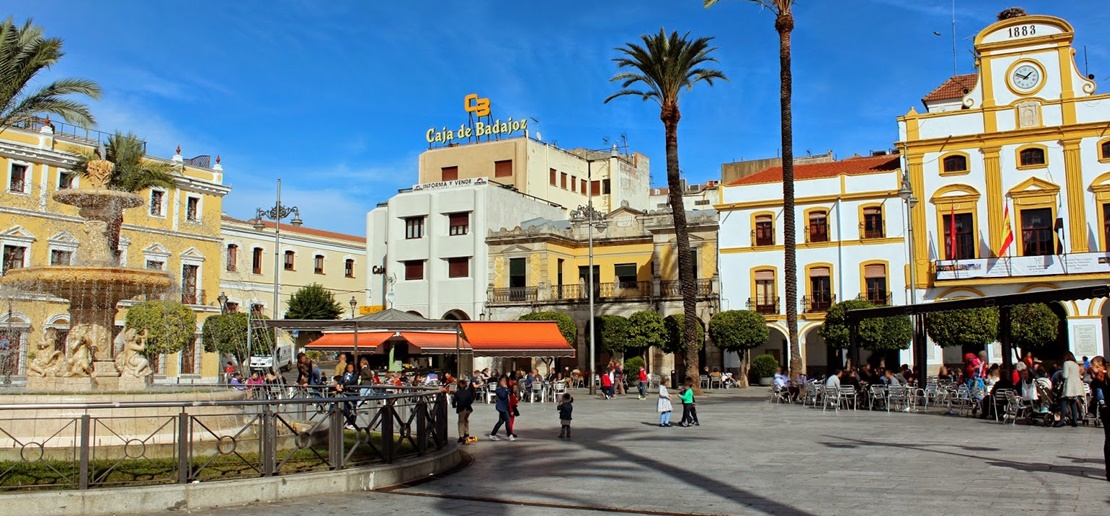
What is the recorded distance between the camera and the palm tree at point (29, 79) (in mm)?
23125

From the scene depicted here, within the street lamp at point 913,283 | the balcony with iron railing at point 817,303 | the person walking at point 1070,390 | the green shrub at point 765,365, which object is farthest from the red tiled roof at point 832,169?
the person walking at point 1070,390

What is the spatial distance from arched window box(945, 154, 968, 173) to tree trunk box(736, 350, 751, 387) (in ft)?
42.2

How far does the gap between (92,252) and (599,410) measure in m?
15.7

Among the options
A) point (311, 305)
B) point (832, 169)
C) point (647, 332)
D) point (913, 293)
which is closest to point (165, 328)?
point (311, 305)

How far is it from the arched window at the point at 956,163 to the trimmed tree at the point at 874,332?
8572mm

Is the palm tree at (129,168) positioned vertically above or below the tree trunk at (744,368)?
above

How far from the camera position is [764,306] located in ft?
150

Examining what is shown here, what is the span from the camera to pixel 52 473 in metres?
10.1

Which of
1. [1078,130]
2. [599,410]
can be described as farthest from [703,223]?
[599,410]

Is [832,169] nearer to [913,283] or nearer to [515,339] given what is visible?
[913,283]

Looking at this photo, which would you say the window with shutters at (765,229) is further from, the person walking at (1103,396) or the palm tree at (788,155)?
the person walking at (1103,396)

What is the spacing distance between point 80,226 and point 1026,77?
43308mm

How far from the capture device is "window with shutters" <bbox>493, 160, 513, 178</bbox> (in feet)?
200

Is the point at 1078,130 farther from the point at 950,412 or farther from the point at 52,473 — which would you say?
the point at 52,473
